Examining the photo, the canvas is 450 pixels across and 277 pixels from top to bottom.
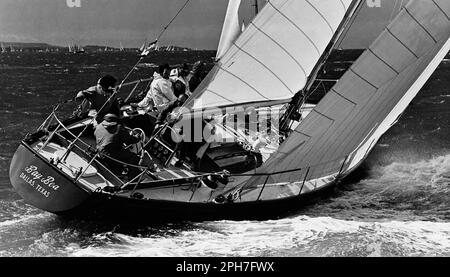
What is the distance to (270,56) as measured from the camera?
1014 cm

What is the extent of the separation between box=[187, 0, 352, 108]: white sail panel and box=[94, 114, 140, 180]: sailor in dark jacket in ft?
4.17

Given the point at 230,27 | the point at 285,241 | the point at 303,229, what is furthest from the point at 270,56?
the point at 230,27

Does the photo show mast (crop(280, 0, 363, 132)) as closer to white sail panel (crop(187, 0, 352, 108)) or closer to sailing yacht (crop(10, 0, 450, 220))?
sailing yacht (crop(10, 0, 450, 220))

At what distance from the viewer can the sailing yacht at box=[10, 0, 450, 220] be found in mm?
9148

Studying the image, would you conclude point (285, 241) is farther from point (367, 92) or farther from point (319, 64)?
point (319, 64)

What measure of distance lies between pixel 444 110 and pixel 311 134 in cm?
1830

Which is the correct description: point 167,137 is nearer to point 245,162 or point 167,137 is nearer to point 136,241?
point 245,162

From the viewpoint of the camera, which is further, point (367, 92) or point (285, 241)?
point (367, 92)

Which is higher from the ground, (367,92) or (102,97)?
(367,92)

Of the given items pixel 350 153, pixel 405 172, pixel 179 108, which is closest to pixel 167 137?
pixel 179 108

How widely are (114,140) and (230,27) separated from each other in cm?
940

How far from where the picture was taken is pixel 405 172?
45.6 feet

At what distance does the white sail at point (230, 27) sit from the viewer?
17453 millimetres

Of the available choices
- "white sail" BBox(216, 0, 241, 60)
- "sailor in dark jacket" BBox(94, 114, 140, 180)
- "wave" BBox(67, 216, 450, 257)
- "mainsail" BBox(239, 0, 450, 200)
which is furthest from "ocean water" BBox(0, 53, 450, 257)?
"white sail" BBox(216, 0, 241, 60)
